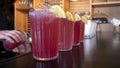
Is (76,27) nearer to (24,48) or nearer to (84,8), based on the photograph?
(24,48)

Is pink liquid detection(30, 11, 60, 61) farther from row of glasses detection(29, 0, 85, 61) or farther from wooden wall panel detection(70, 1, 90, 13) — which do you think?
wooden wall panel detection(70, 1, 90, 13)

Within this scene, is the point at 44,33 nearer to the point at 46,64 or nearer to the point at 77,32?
the point at 46,64

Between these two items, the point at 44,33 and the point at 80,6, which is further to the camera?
the point at 80,6

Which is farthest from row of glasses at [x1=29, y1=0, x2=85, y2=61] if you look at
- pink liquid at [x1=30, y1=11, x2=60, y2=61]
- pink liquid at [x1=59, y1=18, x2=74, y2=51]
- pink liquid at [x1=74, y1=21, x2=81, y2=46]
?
pink liquid at [x1=74, y1=21, x2=81, y2=46]

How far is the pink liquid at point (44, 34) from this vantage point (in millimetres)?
545

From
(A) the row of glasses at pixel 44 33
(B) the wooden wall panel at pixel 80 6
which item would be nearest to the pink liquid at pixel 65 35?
(A) the row of glasses at pixel 44 33

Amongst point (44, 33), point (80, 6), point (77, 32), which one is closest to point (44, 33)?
point (44, 33)

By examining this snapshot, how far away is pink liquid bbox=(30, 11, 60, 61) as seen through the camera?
545 millimetres

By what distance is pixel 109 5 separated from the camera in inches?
106

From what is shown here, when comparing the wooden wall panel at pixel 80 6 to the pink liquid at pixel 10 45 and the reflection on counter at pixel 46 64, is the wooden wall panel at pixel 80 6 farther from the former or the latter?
the reflection on counter at pixel 46 64

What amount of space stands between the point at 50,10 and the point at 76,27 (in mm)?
322

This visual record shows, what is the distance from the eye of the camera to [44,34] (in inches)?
21.4

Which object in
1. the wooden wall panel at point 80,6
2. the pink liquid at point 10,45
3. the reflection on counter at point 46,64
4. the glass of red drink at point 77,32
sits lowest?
the reflection on counter at point 46,64

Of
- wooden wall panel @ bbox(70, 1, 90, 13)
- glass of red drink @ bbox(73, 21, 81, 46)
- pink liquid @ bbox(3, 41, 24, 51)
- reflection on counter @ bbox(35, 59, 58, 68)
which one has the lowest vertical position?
reflection on counter @ bbox(35, 59, 58, 68)
